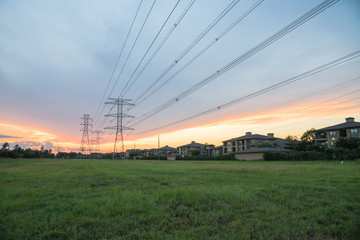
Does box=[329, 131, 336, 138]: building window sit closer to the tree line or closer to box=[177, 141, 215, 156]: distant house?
box=[177, 141, 215, 156]: distant house

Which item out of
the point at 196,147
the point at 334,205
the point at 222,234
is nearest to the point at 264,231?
the point at 222,234

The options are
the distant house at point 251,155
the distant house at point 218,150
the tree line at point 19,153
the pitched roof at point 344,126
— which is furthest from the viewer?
the distant house at point 218,150

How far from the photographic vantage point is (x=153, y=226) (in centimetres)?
516

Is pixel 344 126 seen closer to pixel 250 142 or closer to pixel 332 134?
pixel 332 134

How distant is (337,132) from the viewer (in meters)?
68.8

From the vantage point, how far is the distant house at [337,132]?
6312 cm

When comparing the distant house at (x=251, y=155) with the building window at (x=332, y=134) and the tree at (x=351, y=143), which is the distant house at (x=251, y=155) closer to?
the tree at (x=351, y=143)

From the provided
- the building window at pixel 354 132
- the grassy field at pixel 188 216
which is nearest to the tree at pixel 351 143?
the building window at pixel 354 132

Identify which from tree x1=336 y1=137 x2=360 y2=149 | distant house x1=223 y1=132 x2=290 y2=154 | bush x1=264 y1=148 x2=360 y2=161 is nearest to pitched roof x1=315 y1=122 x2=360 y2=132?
tree x1=336 y1=137 x2=360 y2=149

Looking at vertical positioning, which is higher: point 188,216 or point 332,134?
point 332,134

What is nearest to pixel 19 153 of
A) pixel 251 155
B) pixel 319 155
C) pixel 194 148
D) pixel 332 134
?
pixel 194 148

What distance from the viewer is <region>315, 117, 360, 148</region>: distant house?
207 feet

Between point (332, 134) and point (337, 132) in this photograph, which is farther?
point (332, 134)

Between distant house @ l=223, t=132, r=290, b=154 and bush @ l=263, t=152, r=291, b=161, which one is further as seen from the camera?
distant house @ l=223, t=132, r=290, b=154
